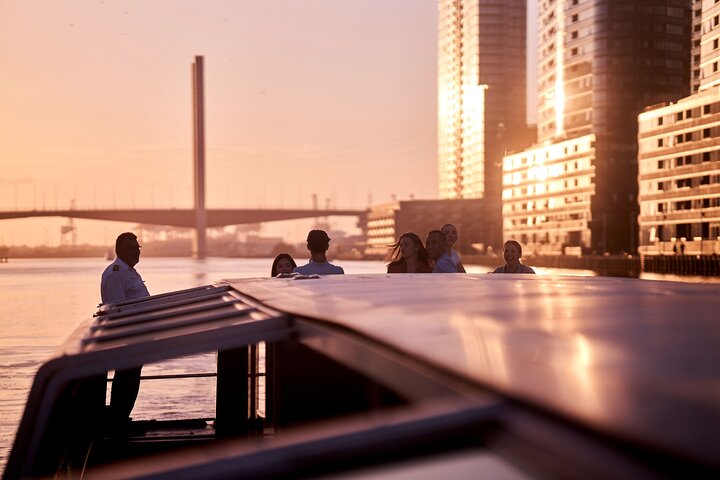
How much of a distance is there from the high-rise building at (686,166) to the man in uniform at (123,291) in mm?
67087

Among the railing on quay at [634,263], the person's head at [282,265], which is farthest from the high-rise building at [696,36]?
the person's head at [282,265]

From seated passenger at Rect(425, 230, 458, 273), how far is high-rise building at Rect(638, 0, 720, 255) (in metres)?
65.0

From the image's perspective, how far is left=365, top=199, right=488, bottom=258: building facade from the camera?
14162 centimetres

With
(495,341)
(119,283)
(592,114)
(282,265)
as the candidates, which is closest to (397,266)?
(282,265)

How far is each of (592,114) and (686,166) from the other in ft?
96.0

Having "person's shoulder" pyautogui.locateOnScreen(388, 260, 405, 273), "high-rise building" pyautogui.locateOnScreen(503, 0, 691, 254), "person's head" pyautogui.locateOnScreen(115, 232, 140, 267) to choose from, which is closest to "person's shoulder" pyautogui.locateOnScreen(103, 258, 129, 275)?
"person's head" pyautogui.locateOnScreen(115, 232, 140, 267)

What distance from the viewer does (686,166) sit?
73.4 meters

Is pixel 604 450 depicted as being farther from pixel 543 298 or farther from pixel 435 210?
pixel 435 210

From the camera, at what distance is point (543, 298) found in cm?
302

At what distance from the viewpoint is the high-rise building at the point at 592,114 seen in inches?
3588

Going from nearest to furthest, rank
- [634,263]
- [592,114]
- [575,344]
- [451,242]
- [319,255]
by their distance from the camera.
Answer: [575,344] < [319,255] < [451,242] < [634,263] < [592,114]

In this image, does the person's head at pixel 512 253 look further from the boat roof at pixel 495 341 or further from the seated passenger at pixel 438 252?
the boat roof at pixel 495 341

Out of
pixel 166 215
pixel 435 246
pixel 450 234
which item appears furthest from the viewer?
pixel 166 215

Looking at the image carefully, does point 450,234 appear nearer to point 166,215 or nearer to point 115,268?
point 115,268
